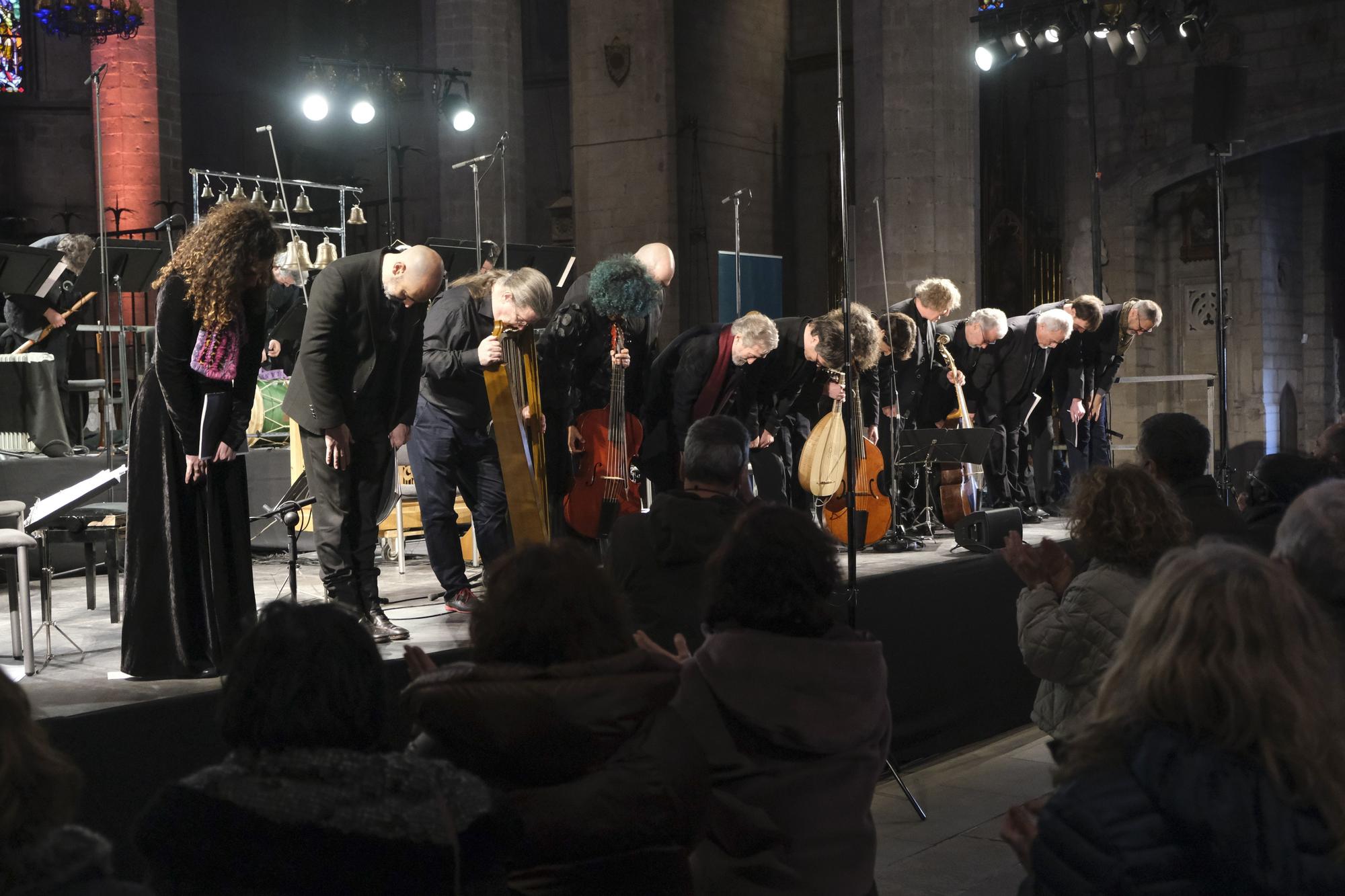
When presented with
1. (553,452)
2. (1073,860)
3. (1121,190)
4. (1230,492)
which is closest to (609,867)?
(1073,860)

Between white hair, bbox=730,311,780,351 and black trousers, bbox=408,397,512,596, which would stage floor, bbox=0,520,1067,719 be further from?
white hair, bbox=730,311,780,351

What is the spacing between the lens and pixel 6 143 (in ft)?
62.2

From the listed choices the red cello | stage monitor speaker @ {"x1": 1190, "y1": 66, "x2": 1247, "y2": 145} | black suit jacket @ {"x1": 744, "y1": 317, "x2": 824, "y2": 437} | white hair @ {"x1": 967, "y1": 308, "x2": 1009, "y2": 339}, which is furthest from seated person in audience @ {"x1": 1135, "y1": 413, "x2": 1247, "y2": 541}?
white hair @ {"x1": 967, "y1": 308, "x2": 1009, "y2": 339}

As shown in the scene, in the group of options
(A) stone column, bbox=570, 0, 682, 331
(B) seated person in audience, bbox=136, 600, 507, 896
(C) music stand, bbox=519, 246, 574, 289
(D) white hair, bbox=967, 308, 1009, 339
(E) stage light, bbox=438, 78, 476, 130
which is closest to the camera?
(B) seated person in audience, bbox=136, 600, 507, 896

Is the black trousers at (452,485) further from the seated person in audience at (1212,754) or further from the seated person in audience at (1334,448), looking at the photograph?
the seated person in audience at (1212,754)

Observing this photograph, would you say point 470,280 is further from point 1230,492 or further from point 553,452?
point 1230,492

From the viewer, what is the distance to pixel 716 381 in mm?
6703

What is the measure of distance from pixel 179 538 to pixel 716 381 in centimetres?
289

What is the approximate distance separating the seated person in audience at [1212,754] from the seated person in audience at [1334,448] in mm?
3636

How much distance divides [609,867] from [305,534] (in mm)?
6964

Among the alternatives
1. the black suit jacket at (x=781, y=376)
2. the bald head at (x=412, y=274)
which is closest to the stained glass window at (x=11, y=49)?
the black suit jacket at (x=781, y=376)

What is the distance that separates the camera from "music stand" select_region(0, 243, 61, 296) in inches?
381

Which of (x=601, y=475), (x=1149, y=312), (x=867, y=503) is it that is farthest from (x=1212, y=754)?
(x=1149, y=312)

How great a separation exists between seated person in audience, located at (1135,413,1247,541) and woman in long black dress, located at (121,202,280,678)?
2.93 metres
